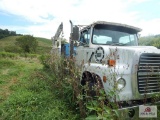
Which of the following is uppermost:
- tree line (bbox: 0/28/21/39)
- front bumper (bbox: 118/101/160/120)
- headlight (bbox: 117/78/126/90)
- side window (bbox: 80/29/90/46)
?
tree line (bbox: 0/28/21/39)

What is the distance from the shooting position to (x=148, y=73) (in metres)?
3.28

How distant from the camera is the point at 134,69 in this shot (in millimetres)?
3273

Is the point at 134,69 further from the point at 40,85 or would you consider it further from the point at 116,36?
the point at 40,85

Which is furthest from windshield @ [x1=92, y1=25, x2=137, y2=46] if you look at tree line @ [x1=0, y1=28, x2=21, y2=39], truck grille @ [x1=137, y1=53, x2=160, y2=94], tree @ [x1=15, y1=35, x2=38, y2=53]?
tree line @ [x1=0, y1=28, x2=21, y2=39]

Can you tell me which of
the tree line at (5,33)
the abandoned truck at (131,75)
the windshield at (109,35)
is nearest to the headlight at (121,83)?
the abandoned truck at (131,75)

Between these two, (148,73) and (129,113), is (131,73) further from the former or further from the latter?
(129,113)

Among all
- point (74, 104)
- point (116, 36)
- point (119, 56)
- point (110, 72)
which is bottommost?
point (74, 104)

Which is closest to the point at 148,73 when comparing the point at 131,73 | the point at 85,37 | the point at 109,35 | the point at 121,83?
the point at 131,73

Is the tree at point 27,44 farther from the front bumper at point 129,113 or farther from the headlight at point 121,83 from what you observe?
the front bumper at point 129,113

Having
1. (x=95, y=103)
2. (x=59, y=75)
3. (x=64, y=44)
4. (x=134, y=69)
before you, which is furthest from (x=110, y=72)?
(x=64, y=44)

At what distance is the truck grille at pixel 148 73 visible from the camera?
3264 mm

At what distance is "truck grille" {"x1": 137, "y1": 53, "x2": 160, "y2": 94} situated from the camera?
3.26m

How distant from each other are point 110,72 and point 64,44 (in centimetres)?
540

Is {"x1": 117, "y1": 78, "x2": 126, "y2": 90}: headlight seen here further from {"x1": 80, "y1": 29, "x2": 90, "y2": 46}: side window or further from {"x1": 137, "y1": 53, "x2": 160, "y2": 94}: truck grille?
{"x1": 80, "y1": 29, "x2": 90, "y2": 46}: side window
